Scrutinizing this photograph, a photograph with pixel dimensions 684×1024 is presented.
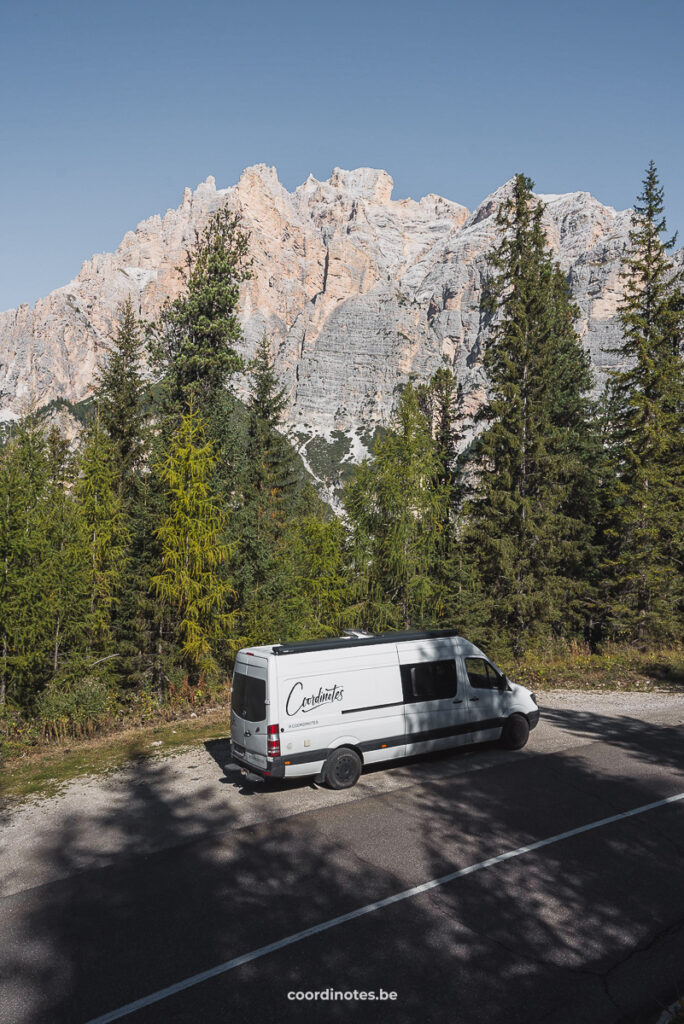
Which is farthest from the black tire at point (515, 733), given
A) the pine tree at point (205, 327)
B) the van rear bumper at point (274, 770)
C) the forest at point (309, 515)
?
the pine tree at point (205, 327)

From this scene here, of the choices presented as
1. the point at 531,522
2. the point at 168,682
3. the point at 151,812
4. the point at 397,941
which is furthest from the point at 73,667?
the point at 531,522

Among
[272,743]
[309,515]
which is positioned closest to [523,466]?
[309,515]

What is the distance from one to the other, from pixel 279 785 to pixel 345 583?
39.4 feet

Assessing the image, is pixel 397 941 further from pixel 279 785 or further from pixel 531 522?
pixel 531 522

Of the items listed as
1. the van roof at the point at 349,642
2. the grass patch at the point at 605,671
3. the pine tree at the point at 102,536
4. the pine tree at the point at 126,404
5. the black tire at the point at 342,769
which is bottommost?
the grass patch at the point at 605,671

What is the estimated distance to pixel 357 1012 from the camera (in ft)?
14.5

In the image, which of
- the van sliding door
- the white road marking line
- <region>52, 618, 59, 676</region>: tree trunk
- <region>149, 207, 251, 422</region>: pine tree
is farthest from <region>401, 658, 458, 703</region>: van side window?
<region>149, 207, 251, 422</region>: pine tree

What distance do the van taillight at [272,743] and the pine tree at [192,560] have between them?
1161 centimetres

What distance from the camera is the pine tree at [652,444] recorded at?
85.8ft

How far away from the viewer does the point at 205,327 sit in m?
31.0

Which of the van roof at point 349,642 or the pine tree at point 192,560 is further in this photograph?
the pine tree at point 192,560

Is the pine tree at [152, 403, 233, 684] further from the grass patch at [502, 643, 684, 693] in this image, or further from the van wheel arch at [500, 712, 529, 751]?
the van wheel arch at [500, 712, 529, 751]

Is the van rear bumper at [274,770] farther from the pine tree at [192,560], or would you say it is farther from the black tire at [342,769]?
the pine tree at [192,560]

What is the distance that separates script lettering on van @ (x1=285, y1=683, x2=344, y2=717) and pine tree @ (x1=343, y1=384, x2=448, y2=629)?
11.2 meters
